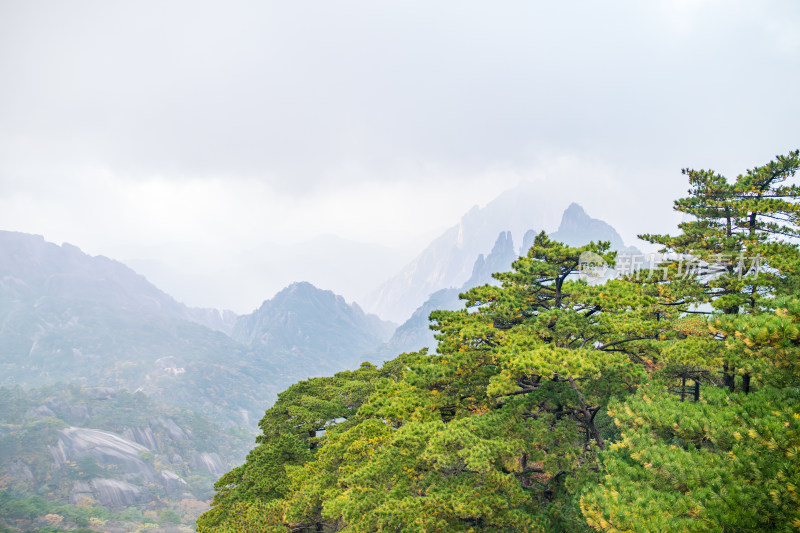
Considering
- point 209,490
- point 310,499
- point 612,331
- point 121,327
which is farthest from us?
point 121,327

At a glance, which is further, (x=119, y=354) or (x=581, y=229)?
(x=581, y=229)

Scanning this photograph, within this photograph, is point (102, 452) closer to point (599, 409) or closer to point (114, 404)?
point (114, 404)

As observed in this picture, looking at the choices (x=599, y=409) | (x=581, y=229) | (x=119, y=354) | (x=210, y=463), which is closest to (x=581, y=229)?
(x=581, y=229)

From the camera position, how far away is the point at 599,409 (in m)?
11.9

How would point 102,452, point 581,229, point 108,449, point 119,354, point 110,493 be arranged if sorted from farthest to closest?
point 581,229, point 119,354, point 108,449, point 102,452, point 110,493

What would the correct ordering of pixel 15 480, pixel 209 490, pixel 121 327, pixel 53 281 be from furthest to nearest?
pixel 53 281
pixel 121 327
pixel 209 490
pixel 15 480

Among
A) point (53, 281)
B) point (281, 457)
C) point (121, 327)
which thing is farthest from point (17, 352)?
point (281, 457)

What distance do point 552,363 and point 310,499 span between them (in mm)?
9173

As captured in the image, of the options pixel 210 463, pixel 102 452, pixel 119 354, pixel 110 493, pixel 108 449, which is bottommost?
pixel 210 463

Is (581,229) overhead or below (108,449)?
overhead

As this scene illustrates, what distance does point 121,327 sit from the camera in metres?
178

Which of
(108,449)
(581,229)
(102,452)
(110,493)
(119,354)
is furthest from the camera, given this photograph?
(581,229)

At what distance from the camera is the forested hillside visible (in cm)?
574

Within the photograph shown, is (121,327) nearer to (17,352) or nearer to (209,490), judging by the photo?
(17,352)
